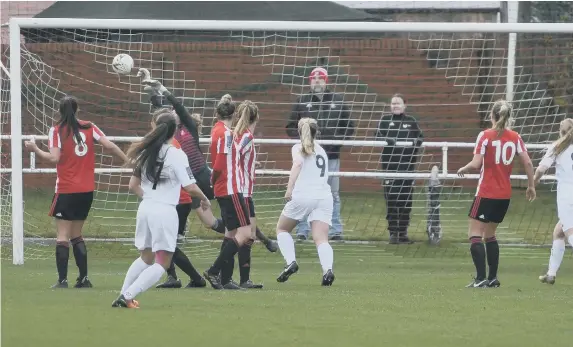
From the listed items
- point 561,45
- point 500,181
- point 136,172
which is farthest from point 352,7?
point 136,172

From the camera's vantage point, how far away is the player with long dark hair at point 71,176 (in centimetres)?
1185

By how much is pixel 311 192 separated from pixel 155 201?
2773 millimetres

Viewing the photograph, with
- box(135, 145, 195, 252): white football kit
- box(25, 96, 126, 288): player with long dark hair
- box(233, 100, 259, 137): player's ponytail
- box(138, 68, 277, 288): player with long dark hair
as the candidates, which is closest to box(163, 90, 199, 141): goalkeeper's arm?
box(138, 68, 277, 288): player with long dark hair

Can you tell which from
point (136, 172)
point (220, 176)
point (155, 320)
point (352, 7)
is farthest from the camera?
A: point (352, 7)

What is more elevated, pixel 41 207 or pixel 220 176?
pixel 220 176

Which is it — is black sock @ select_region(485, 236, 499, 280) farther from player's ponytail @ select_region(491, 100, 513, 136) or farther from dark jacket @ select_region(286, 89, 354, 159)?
dark jacket @ select_region(286, 89, 354, 159)

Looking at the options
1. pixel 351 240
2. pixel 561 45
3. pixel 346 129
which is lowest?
pixel 351 240

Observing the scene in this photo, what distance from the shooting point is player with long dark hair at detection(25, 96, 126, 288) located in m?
11.9

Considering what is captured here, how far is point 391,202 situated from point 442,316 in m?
7.51

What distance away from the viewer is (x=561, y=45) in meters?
17.1

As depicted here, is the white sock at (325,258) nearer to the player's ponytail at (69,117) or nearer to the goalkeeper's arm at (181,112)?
the goalkeeper's arm at (181,112)

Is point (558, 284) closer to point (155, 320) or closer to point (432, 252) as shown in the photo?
point (432, 252)

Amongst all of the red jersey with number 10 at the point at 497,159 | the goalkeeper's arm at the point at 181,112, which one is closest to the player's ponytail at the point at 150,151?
the goalkeeper's arm at the point at 181,112

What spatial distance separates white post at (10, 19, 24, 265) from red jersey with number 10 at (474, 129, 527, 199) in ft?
16.7
